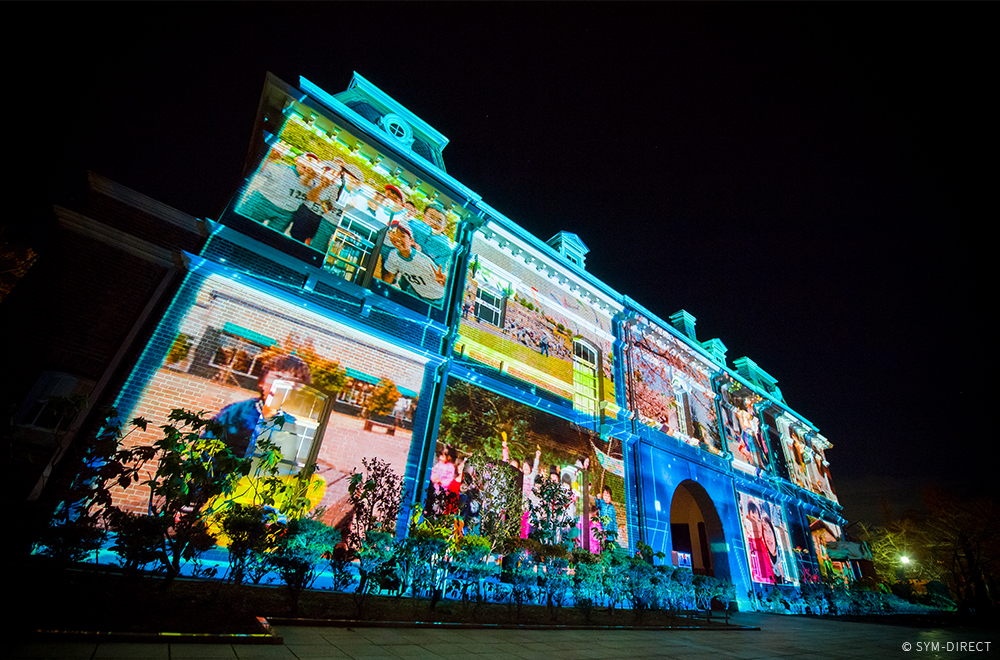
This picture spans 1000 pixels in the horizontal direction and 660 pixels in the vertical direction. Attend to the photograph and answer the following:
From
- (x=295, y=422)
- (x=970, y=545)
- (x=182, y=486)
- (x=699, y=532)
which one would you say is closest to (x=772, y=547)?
(x=699, y=532)

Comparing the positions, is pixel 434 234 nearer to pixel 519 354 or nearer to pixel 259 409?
pixel 519 354

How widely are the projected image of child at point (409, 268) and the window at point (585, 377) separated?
5358 mm

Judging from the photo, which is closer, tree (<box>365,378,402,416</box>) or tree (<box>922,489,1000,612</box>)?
tree (<box>365,378,402,416</box>)

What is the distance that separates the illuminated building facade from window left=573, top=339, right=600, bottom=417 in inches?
3.9

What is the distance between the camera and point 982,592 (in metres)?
17.5

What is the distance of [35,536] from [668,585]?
406 inches

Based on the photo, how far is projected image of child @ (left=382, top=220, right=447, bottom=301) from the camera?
979 centimetres

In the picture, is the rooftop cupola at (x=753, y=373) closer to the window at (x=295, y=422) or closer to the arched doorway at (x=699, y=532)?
the arched doorway at (x=699, y=532)

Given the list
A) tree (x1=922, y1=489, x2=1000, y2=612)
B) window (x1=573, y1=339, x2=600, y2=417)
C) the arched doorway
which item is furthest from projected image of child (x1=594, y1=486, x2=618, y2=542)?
tree (x1=922, y1=489, x2=1000, y2=612)

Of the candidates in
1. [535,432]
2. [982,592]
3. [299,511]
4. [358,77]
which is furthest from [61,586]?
[982,592]

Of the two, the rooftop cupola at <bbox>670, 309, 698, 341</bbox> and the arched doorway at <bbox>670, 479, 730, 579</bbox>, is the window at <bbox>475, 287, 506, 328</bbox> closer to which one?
the arched doorway at <bbox>670, 479, 730, 579</bbox>

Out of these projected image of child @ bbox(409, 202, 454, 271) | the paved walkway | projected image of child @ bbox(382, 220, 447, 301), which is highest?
projected image of child @ bbox(409, 202, 454, 271)

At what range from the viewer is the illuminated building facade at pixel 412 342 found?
23.6ft

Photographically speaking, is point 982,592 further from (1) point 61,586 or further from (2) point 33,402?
(2) point 33,402
